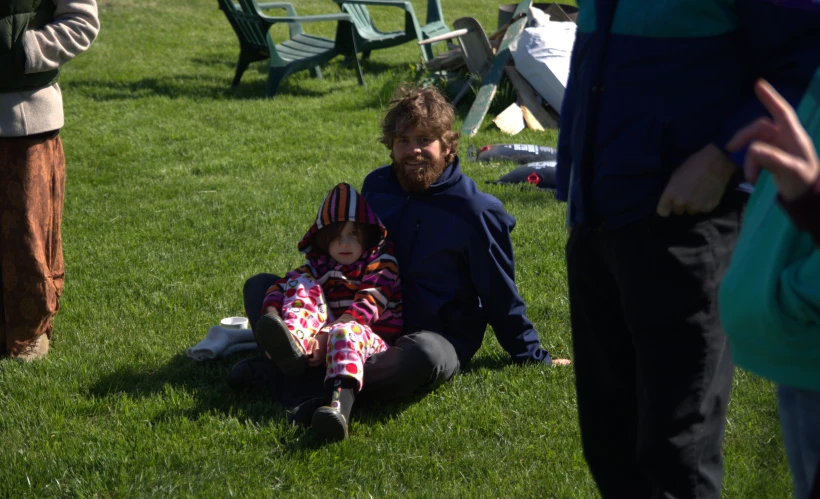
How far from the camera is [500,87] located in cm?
959

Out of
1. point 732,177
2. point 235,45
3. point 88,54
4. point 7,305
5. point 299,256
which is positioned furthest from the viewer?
point 235,45

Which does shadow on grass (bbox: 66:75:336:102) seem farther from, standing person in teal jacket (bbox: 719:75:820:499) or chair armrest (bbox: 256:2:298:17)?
standing person in teal jacket (bbox: 719:75:820:499)

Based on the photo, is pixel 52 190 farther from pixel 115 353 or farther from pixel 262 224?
pixel 262 224

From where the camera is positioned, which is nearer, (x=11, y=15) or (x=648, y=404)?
(x=648, y=404)

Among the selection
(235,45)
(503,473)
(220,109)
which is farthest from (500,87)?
(503,473)

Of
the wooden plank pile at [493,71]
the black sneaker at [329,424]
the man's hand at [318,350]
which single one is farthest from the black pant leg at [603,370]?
the wooden plank pile at [493,71]

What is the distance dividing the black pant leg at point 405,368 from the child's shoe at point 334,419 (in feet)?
0.64

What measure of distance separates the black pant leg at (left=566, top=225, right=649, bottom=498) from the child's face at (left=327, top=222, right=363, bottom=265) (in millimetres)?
1728

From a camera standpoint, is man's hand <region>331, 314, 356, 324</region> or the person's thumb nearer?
the person's thumb

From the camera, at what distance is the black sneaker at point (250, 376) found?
13.0 feet

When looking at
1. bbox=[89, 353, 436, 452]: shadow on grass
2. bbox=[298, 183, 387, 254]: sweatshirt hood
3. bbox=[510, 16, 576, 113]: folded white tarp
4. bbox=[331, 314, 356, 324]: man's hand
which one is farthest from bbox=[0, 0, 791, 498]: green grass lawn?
bbox=[298, 183, 387, 254]: sweatshirt hood

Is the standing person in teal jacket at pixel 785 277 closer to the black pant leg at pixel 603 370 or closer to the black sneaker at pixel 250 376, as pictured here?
the black pant leg at pixel 603 370

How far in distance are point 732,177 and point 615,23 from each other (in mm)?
438

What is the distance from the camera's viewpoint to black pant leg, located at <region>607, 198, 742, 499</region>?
6.93 feet
